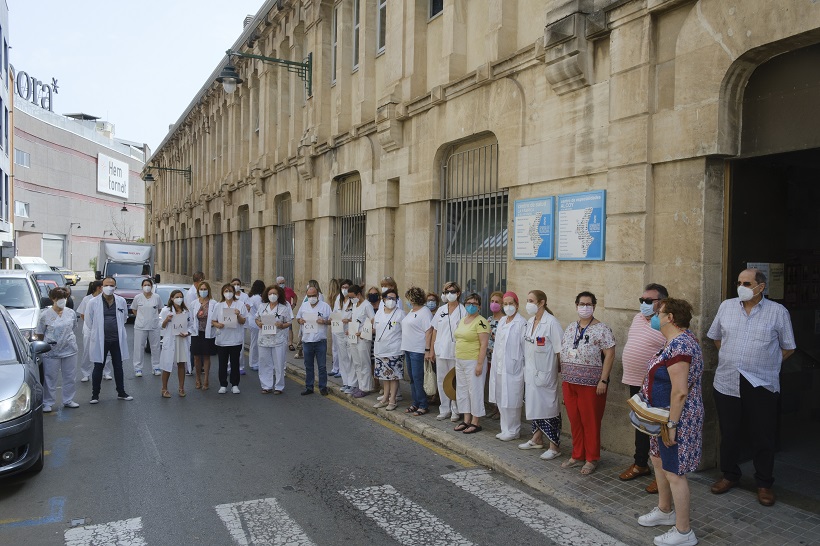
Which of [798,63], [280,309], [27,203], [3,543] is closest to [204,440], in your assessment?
[3,543]

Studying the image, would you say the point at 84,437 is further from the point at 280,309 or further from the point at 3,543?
the point at 280,309

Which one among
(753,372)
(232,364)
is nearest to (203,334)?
(232,364)

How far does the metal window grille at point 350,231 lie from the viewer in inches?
573

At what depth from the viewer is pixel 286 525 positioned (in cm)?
493

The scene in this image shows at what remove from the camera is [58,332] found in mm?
8953

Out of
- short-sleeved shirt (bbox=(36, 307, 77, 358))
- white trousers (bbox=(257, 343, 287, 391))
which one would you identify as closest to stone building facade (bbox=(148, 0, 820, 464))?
white trousers (bbox=(257, 343, 287, 391))

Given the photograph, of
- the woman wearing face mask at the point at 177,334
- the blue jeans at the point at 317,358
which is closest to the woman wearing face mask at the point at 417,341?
the blue jeans at the point at 317,358

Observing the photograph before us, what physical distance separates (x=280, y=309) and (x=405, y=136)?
13.5 feet

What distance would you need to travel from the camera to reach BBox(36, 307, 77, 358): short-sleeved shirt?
8.93 m

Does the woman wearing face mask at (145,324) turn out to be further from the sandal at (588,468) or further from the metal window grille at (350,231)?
the sandal at (588,468)

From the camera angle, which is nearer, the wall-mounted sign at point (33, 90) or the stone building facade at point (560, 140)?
the stone building facade at point (560, 140)

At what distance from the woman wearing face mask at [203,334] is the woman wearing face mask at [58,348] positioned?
200cm

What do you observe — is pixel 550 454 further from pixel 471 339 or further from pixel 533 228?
pixel 533 228

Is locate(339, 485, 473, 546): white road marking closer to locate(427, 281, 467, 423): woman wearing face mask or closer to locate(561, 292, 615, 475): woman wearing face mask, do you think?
locate(561, 292, 615, 475): woman wearing face mask
